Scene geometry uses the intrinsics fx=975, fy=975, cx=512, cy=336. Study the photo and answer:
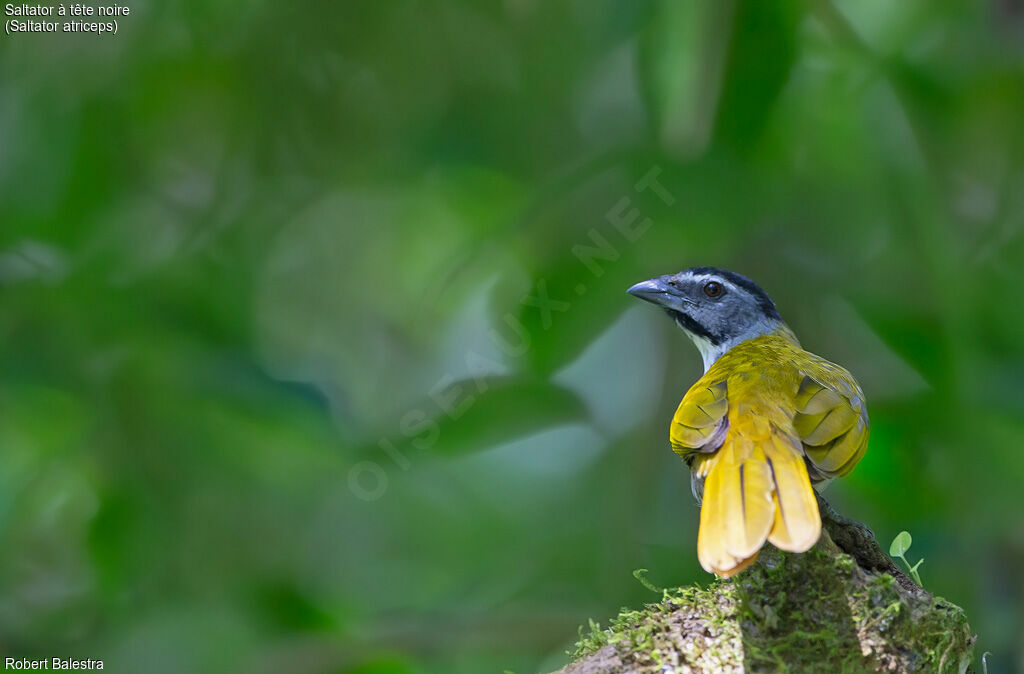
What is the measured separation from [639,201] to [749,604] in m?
2.48

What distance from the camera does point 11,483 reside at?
398cm

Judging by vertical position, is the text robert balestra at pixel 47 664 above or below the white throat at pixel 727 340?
below

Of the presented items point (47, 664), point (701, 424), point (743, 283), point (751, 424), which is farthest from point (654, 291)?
point (47, 664)

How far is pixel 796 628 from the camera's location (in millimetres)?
1965

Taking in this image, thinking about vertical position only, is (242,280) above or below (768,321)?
above

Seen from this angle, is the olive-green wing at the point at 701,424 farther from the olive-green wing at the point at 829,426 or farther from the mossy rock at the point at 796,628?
the mossy rock at the point at 796,628

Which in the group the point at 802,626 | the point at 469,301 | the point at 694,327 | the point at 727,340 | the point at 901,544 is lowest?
the point at 802,626

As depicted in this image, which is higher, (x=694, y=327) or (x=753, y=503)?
(x=694, y=327)

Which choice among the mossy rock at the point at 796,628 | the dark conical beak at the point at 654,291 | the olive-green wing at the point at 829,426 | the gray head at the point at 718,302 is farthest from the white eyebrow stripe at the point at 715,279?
the mossy rock at the point at 796,628

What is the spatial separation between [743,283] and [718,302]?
0.41ft

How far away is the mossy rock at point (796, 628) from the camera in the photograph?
74.9 inches

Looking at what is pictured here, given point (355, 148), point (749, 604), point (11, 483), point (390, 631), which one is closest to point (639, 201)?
point (355, 148)

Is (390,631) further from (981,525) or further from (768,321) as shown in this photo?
(981,525)

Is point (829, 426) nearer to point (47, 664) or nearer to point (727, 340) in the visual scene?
point (727, 340)
